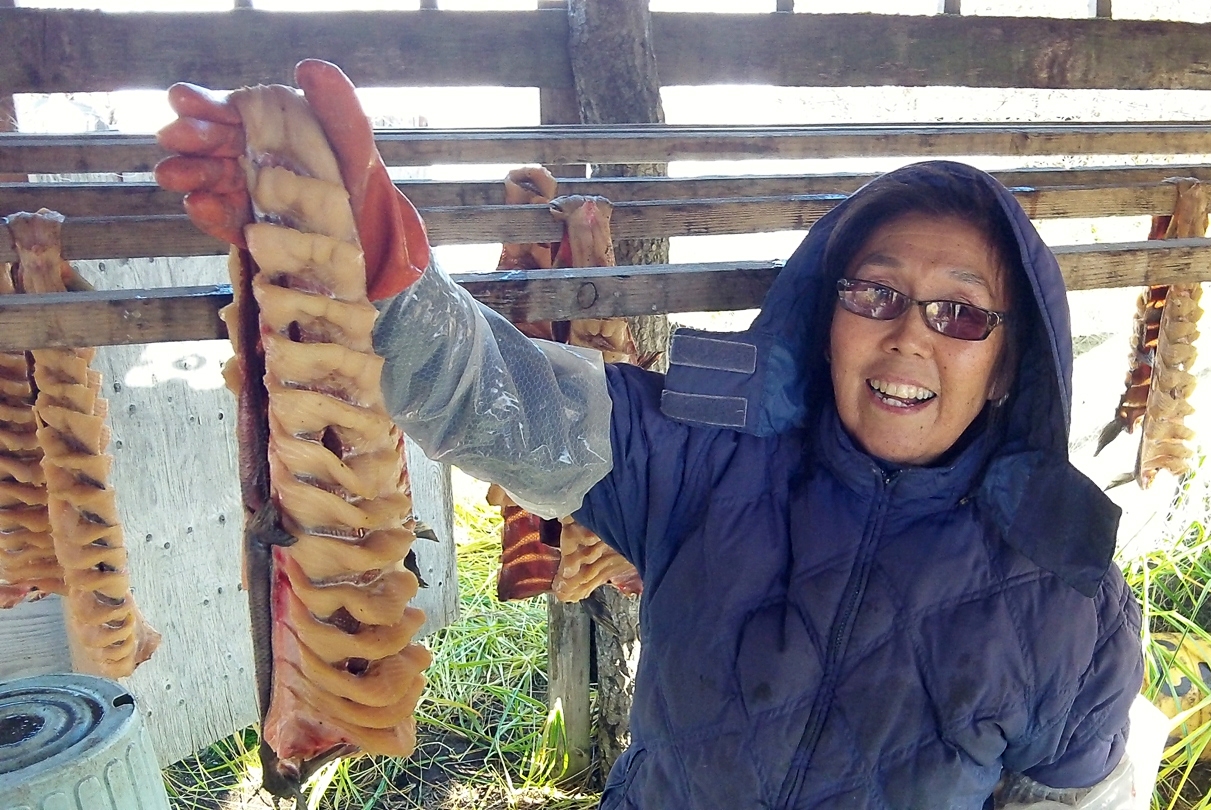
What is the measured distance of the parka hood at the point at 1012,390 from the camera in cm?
141

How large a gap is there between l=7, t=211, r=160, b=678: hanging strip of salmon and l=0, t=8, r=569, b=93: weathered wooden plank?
2.99 feet

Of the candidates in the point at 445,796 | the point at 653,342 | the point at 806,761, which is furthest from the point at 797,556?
the point at 445,796

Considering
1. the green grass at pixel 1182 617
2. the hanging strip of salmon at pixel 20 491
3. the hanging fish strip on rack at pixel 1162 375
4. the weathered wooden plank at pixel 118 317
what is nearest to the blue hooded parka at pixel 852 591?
the weathered wooden plank at pixel 118 317

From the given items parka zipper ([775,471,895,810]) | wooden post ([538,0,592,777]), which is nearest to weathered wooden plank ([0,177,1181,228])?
parka zipper ([775,471,895,810])

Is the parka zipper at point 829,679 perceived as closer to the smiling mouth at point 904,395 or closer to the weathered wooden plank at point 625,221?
the smiling mouth at point 904,395

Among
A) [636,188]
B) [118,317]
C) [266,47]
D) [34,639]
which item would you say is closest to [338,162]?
[118,317]

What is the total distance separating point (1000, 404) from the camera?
5.19 ft

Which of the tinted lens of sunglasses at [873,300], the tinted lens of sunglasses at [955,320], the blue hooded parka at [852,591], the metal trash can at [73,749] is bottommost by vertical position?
the metal trash can at [73,749]

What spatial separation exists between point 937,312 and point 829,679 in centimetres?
64

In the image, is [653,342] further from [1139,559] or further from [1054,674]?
[1139,559]

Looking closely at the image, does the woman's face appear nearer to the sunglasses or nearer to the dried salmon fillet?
the sunglasses

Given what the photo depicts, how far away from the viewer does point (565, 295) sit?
1345 millimetres

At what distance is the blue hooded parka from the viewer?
4.62ft

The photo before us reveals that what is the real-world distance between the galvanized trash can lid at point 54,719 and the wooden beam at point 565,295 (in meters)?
0.80
